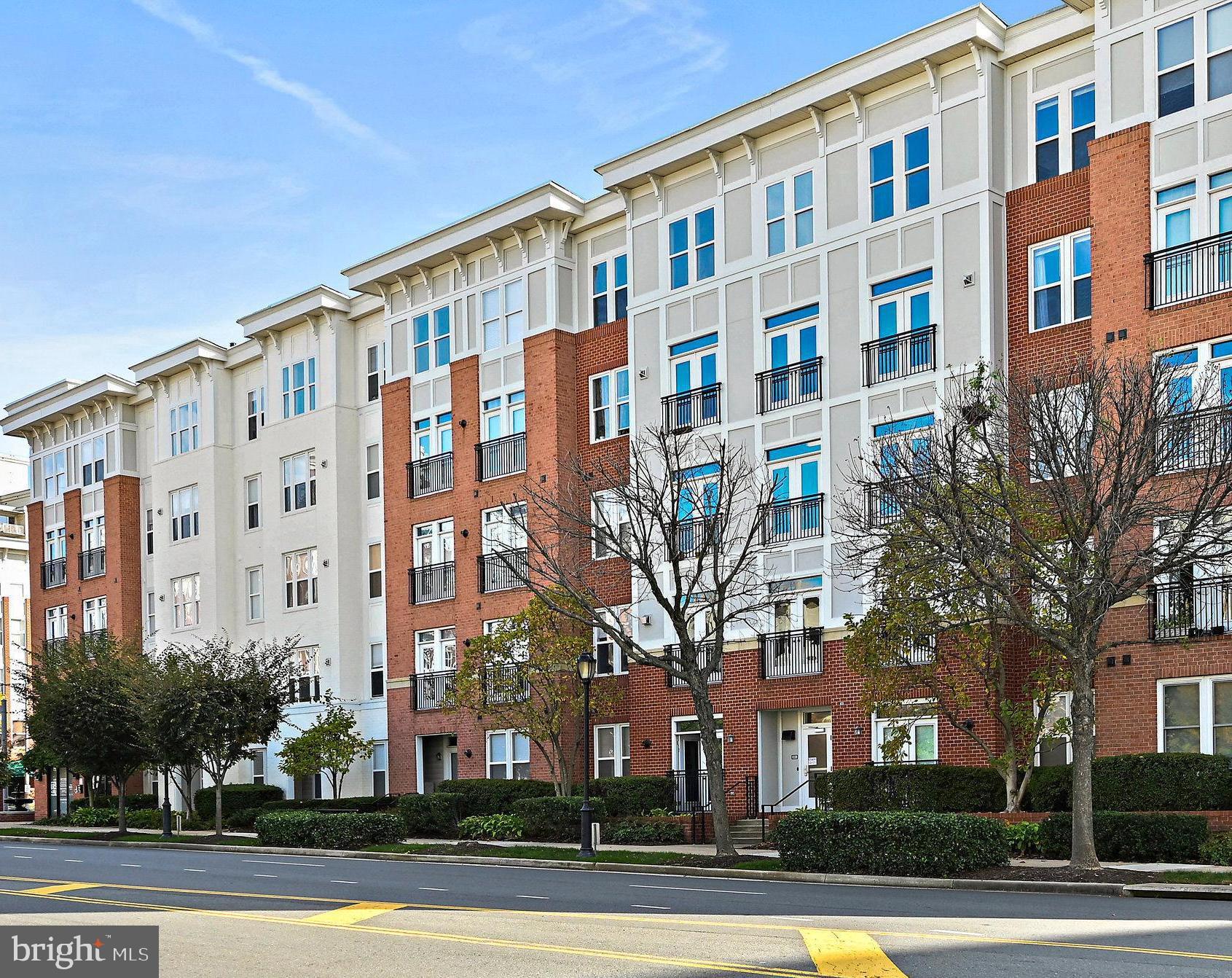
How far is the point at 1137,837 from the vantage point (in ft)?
83.7

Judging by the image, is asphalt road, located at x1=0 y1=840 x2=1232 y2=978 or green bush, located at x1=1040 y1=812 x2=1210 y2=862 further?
green bush, located at x1=1040 y1=812 x2=1210 y2=862

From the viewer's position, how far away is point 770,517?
37.0 metres

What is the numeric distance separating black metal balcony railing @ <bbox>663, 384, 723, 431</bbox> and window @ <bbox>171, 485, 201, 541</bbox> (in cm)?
2336

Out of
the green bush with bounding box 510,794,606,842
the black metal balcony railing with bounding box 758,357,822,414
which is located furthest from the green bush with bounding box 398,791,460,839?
the black metal balcony railing with bounding box 758,357,822,414

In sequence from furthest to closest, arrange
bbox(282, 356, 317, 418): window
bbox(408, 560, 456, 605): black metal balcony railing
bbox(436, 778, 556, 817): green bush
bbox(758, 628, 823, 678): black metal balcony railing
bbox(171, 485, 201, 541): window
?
1. bbox(171, 485, 201, 541): window
2. bbox(282, 356, 317, 418): window
3. bbox(408, 560, 456, 605): black metal balcony railing
4. bbox(436, 778, 556, 817): green bush
5. bbox(758, 628, 823, 678): black metal balcony railing

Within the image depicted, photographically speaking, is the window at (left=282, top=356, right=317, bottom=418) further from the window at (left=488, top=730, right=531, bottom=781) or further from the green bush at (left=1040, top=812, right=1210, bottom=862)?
the green bush at (left=1040, top=812, right=1210, bottom=862)

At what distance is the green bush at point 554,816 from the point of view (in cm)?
3516

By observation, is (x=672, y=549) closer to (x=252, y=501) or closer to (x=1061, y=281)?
(x=1061, y=281)

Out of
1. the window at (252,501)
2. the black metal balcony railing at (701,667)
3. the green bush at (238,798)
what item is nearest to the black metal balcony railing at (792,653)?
the black metal balcony railing at (701,667)

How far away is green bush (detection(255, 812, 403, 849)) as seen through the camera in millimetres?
35344

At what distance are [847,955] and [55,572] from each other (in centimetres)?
5700

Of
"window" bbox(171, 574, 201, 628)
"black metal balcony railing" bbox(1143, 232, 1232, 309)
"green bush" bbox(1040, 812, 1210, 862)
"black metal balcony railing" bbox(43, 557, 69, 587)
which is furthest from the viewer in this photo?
"black metal balcony railing" bbox(43, 557, 69, 587)

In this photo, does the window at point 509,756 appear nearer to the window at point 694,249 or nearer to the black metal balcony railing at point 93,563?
the window at point 694,249

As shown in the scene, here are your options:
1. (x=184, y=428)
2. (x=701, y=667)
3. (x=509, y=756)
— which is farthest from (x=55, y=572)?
(x=701, y=667)
